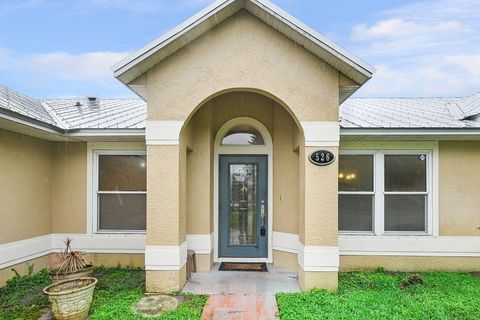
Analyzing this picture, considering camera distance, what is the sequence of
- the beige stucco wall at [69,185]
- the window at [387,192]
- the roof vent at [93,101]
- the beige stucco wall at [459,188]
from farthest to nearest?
the roof vent at [93,101] → the beige stucco wall at [69,185] → the window at [387,192] → the beige stucco wall at [459,188]

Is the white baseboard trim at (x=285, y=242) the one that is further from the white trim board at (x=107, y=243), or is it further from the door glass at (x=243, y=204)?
the white trim board at (x=107, y=243)

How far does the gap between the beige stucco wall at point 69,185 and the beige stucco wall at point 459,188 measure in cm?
842

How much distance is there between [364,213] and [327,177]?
2.45 meters

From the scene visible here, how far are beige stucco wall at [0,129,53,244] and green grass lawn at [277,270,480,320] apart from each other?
552 cm

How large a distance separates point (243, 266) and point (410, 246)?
3862 mm

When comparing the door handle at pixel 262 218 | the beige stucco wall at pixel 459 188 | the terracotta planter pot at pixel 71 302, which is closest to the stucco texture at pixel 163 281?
the terracotta planter pot at pixel 71 302

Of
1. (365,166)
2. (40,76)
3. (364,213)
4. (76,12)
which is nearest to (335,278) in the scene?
(364,213)

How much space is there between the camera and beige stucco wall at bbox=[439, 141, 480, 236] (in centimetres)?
764

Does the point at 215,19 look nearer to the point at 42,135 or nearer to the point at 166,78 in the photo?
the point at 166,78

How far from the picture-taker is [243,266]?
7602mm

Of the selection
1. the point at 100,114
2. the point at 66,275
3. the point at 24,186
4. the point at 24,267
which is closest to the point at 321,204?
the point at 66,275

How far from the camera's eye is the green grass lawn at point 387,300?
199 inches

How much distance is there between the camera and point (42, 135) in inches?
282

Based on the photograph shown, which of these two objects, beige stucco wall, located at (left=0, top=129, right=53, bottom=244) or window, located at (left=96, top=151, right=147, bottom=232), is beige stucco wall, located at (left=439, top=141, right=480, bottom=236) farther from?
beige stucco wall, located at (left=0, top=129, right=53, bottom=244)
